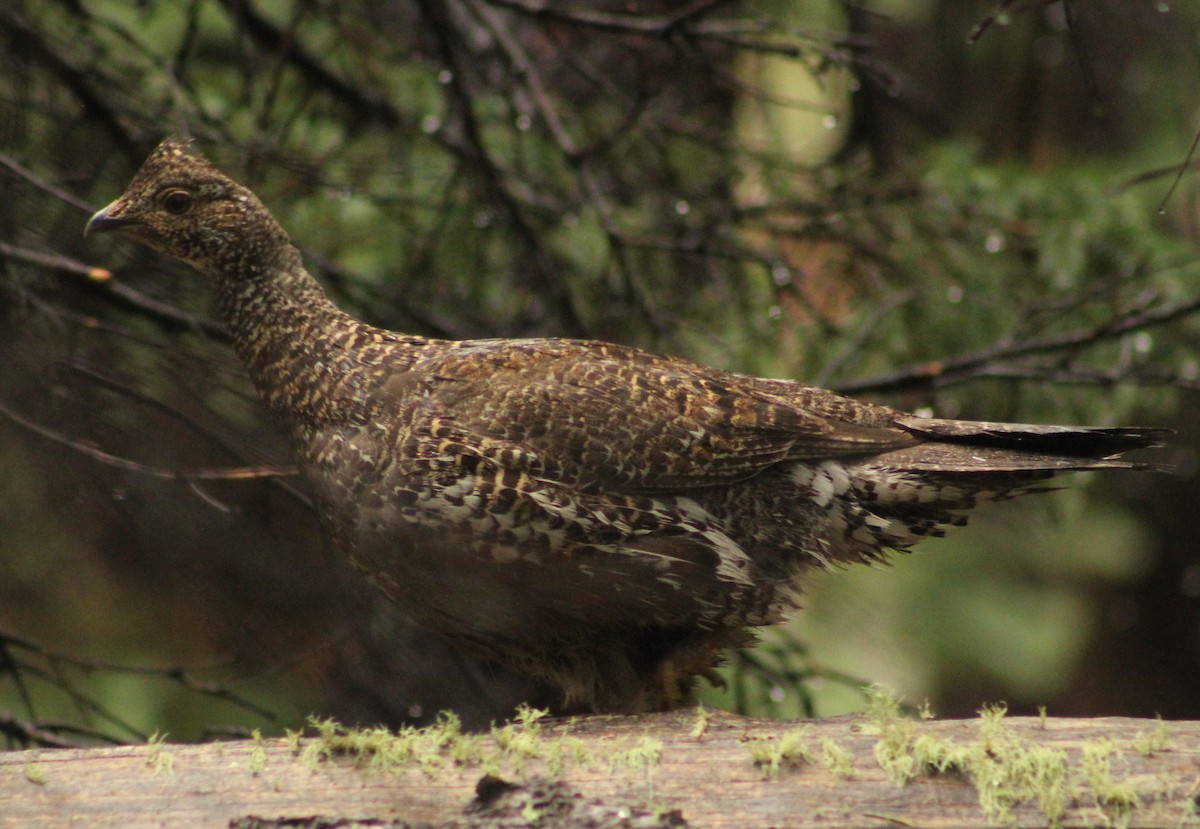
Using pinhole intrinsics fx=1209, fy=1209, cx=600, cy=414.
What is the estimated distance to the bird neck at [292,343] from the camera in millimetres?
3234

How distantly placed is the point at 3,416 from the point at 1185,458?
16.9ft

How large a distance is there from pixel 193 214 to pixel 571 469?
1253 mm

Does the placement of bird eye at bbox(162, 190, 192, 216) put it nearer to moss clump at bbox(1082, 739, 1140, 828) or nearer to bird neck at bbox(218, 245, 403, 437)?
bird neck at bbox(218, 245, 403, 437)

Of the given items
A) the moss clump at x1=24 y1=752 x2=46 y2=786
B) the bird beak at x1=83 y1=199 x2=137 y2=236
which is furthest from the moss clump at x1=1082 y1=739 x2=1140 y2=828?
the bird beak at x1=83 y1=199 x2=137 y2=236

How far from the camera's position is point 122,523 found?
3725mm

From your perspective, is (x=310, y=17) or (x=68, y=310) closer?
(x=68, y=310)

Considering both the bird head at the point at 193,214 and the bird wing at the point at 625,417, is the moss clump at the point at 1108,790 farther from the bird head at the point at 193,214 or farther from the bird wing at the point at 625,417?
the bird head at the point at 193,214

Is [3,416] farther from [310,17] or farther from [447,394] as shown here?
[310,17]

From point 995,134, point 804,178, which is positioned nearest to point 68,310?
point 804,178

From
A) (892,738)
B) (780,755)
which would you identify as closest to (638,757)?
(780,755)

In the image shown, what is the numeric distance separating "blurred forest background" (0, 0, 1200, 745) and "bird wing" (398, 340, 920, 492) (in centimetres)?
52

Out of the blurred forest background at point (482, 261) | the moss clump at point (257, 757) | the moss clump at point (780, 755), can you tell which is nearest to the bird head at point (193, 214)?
the blurred forest background at point (482, 261)

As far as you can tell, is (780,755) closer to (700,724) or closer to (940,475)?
(700,724)

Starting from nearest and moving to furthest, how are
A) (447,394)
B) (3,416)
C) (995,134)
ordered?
(447,394) → (3,416) → (995,134)
